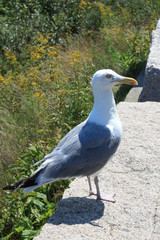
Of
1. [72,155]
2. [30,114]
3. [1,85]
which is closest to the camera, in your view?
[72,155]

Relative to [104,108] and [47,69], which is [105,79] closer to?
[104,108]

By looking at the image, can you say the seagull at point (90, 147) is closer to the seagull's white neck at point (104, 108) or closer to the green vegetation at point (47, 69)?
the seagull's white neck at point (104, 108)

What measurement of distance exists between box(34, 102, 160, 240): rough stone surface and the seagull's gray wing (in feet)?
1.24

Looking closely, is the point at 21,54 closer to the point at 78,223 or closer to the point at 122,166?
the point at 122,166

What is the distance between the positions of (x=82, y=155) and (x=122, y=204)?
1.99 ft

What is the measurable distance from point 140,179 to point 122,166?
248 millimetres

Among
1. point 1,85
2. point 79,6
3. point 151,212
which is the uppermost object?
point 79,6

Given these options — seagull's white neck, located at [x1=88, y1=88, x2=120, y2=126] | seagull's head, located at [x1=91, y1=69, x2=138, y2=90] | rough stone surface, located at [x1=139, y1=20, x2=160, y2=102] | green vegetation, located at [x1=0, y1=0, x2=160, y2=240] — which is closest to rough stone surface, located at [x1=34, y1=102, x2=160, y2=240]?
green vegetation, located at [x1=0, y1=0, x2=160, y2=240]

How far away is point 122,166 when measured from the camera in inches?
123

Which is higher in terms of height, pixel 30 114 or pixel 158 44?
pixel 158 44

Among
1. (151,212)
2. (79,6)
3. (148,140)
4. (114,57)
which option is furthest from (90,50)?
(151,212)

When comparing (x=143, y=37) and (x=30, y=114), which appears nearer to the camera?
(x=30, y=114)

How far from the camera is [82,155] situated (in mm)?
2471

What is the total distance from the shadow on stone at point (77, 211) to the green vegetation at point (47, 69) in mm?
287
